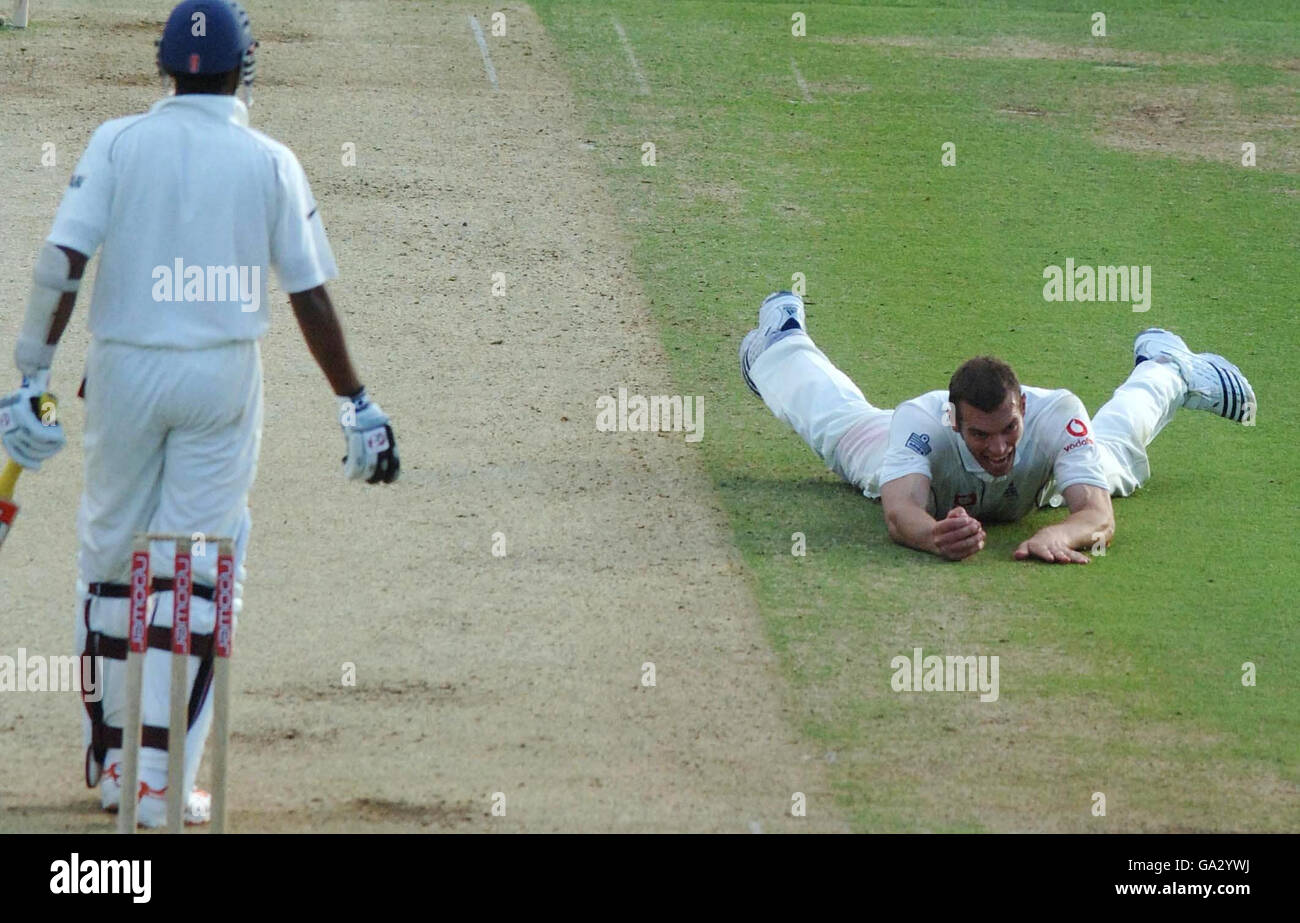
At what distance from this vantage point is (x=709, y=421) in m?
9.53

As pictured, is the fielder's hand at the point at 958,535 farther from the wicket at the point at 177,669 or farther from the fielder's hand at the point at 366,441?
the wicket at the point at 177,669

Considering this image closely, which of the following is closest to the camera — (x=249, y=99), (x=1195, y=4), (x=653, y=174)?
(x=249, y=99)

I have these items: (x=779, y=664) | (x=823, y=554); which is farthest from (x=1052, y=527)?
(x=779, y=664)

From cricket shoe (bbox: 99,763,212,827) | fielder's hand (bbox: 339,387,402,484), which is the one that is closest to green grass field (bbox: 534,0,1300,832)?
fielder's hand (bbox: 339,387,402,484)

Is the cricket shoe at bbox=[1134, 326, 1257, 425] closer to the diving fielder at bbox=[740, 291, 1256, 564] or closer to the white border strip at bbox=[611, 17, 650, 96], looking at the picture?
the diving fielder at bbox=[740, 291, 1256, 564]

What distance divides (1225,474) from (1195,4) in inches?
454

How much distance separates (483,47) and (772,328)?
825 centimetres

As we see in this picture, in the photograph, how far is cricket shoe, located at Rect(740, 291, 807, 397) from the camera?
908 centimetres

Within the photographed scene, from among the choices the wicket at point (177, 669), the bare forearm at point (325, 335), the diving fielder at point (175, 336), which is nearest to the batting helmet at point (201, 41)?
the diving fielder at point (175, 336)

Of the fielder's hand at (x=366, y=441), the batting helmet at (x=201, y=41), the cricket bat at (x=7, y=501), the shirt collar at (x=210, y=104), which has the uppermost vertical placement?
the batting helmet at (x=201, y=41)

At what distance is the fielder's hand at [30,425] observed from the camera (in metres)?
5.33

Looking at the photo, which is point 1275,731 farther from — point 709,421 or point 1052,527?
point 709,421

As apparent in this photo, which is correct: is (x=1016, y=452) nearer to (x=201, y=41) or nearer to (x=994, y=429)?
(x=994, y=429)

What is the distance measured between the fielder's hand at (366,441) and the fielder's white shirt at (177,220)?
17.3 inches
